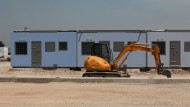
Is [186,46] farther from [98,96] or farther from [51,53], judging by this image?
[98,96]

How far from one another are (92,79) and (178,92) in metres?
5.62

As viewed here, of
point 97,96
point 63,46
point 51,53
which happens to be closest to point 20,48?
point 51,53

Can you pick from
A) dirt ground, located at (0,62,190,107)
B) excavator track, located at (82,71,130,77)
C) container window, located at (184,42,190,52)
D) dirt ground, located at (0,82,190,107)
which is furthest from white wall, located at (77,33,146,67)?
dirt ground, located at (0,82,190,107)

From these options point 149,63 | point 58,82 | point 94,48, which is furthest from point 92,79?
point 149,63

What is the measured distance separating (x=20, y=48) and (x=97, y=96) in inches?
794

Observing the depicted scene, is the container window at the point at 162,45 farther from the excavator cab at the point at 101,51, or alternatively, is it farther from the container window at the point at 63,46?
the excavator cab at the point at 101,51

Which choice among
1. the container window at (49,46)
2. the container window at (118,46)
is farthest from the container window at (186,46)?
the container window at (49,46)

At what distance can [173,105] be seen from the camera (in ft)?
44.9

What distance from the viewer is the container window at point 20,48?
35062 mm

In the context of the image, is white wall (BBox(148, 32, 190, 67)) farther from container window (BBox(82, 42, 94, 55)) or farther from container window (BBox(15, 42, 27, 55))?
container window (BBox(15, 42, 27, 55))

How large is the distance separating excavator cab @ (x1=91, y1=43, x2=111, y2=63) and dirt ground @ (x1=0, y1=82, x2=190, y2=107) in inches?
180

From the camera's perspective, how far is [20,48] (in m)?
35.2

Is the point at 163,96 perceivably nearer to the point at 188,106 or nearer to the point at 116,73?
the point at 188,106

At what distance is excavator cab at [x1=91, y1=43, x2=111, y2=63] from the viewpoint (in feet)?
81.2
